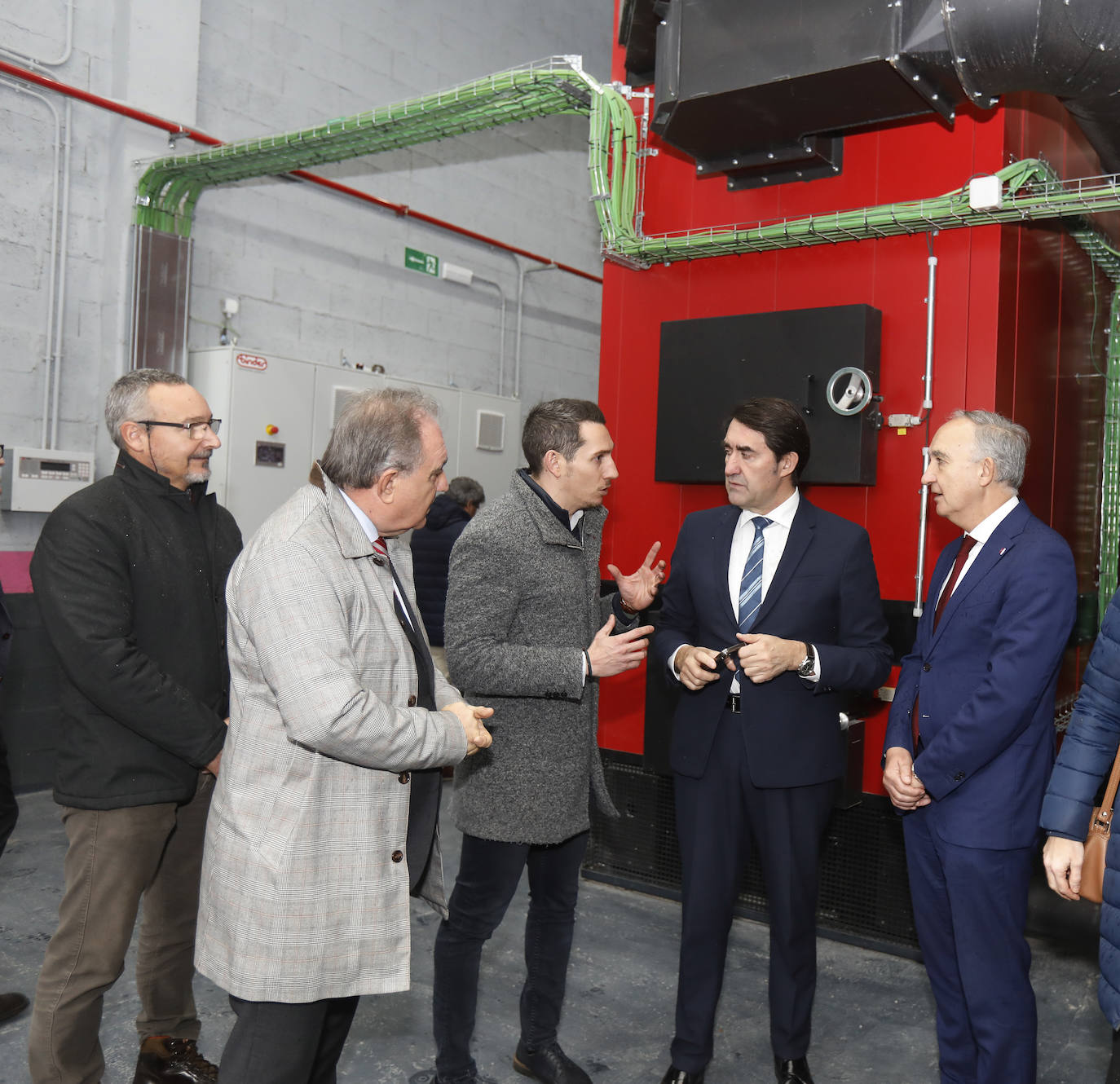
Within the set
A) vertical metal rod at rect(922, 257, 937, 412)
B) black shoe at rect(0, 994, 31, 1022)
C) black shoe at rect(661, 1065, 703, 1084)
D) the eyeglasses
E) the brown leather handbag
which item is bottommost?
black shoe at rect(0, 994, 31, 1022)

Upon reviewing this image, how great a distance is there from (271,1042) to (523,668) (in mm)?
825

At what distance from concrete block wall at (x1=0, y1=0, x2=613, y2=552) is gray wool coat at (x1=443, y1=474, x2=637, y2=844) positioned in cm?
333

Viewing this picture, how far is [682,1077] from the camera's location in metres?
2.34

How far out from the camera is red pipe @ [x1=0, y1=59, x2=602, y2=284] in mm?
4562

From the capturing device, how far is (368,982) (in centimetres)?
159

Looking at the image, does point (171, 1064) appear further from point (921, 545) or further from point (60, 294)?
point (60, 294)

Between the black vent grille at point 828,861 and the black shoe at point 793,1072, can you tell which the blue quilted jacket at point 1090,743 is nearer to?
the black shoe at point 793,1072

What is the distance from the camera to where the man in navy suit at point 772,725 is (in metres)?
2.30

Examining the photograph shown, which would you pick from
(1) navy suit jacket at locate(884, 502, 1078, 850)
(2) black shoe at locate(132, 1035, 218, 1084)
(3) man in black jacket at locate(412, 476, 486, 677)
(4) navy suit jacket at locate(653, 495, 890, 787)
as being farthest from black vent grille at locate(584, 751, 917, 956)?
(2) black shoe at locate(132, 1035, 218, 1084)

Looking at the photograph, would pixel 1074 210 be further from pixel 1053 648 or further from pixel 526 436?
pixel 526 436

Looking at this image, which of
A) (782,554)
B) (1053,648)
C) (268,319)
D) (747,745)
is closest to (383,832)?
(747,745)

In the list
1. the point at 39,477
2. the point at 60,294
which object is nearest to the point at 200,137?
the point at 60,294

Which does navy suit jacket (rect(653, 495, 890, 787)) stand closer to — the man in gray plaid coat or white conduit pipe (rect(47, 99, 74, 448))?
the man in gray plaid coat

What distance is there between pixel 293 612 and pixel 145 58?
4.46 metres
